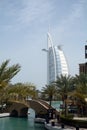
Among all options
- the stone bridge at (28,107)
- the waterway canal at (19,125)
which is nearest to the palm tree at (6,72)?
the waterway canal at (19,125)

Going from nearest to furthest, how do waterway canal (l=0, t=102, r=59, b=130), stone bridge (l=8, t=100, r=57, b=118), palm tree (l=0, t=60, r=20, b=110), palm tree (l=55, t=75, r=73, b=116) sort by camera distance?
palm tree (l=0, t=60, r=20, b=110) < waterway canal (l=0, t=102, r=59, b=130) < palm tree (l=55, t=75, r=73, b=116) < stone bridge (l=8, t=100, r=57, b=118)

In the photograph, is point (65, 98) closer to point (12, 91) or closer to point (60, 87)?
point (60, 87)

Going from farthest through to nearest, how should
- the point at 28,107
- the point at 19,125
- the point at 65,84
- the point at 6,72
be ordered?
the point at 28,107, the point at 65,84, the point at 19,125, the point at 6,72

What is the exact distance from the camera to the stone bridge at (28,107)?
266ft

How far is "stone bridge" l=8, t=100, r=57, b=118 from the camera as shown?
81.1 meters

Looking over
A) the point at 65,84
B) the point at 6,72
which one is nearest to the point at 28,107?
the point at 65,84

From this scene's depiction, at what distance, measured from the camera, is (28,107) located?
8950 cm

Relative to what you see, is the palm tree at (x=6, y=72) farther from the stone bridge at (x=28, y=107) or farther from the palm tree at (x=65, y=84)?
the stone bridge at (x=28, y=107)

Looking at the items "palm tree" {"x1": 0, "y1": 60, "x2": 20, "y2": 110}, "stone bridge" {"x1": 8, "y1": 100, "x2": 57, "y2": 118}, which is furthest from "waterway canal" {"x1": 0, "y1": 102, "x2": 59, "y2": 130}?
"palm tree" {"x1": 0, "y1": 60, "x2": 20, "y2": 110}

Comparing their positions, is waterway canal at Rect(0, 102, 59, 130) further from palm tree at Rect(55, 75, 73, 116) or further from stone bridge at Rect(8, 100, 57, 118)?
palm tree at Rect(55, 75, 73, 116)

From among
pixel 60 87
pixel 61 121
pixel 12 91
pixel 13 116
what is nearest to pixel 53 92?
pixel 60 87

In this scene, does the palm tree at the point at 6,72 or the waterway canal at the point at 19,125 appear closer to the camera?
the palm tree at the point at 6,72

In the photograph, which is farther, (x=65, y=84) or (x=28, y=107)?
(x=28, y=107)

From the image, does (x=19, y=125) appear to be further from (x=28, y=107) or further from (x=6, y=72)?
(x=6, y=72)
